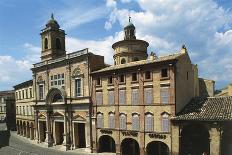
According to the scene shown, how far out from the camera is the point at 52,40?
175 ft

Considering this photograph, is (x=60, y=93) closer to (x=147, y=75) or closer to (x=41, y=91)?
(x=41, y=91)

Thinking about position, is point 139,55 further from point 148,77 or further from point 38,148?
point 38,148

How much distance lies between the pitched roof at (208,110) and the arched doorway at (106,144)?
1416 centimetres

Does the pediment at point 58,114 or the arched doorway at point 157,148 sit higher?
the pediment at point 58,114

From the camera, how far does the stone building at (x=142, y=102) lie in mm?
31062

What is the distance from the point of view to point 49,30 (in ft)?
174

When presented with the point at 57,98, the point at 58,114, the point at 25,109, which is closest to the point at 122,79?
the point at 58,114

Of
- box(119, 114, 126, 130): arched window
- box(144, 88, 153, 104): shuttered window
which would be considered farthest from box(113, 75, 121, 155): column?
box(144, 88, 153, 104): shuttered window

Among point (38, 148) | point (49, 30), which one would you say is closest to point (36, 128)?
point (38, 148)

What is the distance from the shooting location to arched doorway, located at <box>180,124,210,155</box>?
102ft

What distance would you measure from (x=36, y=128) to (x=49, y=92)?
34.7 ft

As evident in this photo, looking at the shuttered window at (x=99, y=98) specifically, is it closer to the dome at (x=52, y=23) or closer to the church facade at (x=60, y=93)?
the church facade at (x=60, y=93)

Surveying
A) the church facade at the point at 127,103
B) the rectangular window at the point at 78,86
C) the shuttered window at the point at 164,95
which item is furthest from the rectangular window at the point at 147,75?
the rectangular window at the point at 78,86

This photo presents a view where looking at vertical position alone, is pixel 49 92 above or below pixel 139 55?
below
